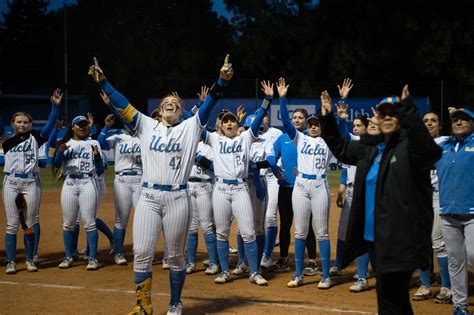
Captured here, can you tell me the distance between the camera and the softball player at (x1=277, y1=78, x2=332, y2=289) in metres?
8.47

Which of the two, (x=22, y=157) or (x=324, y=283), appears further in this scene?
(x=22, y=157)

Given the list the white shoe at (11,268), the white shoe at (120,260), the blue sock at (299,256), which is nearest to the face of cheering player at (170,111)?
the blue sock at (299,256)

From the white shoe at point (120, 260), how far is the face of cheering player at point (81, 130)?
1.80m

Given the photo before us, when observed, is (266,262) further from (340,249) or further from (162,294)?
(162,294)

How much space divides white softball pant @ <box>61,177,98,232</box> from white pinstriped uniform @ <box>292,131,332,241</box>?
9.70 ft

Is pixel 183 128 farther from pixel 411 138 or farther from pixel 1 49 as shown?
pixel 1 49

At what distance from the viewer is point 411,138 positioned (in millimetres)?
4770

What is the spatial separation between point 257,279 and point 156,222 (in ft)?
7.44

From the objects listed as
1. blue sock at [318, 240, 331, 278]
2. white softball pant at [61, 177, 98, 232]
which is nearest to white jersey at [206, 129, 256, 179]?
blue sock at [318, 240, 331, 278]

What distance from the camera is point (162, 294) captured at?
7.89 m

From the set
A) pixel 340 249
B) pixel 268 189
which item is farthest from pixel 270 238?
pixel 340 249

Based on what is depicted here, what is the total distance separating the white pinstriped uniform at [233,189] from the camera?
8539 millimetres

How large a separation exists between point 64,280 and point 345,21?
89.0ft

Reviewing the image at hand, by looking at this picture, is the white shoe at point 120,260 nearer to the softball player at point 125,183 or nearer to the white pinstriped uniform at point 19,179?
the softball player at point 125,183
